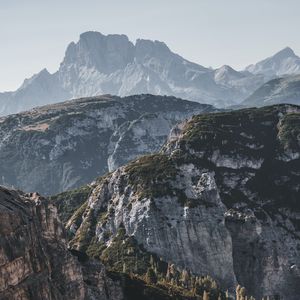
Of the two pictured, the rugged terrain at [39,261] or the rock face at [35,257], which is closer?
the rock face at [35,257]

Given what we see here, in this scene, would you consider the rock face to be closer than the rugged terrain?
Yes

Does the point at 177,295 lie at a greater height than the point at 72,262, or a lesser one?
lesser

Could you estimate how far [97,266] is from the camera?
536 ft

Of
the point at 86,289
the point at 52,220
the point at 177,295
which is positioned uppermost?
the point at 52,220

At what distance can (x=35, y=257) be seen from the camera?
114 meters

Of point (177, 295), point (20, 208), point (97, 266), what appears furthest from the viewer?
point (177, 295)

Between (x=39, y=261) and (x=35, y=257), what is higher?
(x=35, y=257)

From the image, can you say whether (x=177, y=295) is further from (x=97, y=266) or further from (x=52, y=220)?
(x=52, y=220)

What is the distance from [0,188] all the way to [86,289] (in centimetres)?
3676

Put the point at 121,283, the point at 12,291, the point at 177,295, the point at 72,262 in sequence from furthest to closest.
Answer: the point at 177,295 < the point at 121,283 < the point at 72,262 < the point at 12,291

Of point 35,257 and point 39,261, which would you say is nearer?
point 35,257

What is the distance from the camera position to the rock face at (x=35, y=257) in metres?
104

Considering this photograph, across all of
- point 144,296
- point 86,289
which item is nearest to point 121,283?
point 144,296

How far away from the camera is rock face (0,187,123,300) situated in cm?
10350
